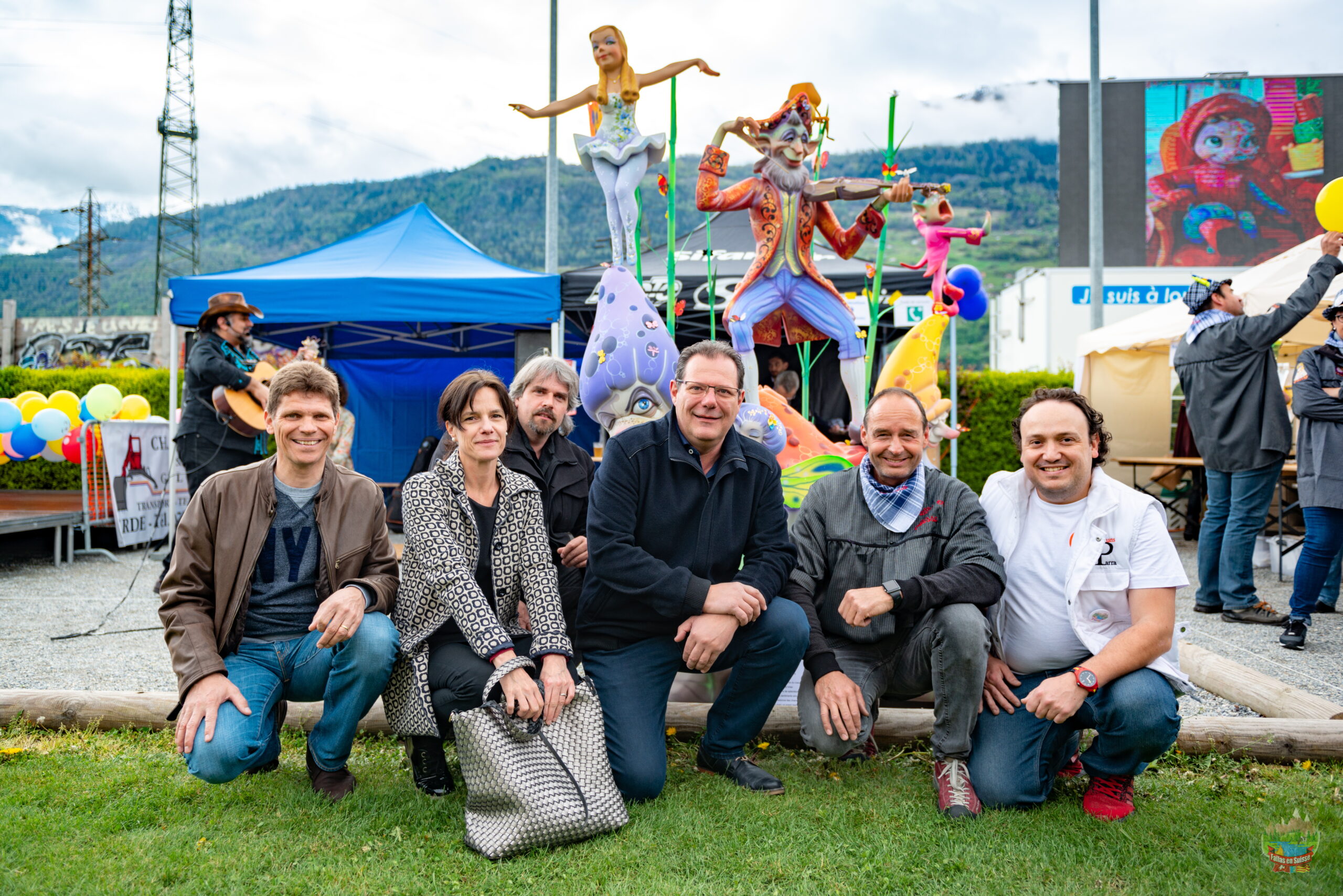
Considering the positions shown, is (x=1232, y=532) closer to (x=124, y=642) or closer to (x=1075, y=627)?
(x=1075, y=627)

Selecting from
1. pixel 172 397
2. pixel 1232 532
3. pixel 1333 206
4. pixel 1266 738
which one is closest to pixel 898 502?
pixel 1266 738

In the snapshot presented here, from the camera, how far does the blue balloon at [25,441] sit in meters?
6.73

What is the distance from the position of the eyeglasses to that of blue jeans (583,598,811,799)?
1.87 feet

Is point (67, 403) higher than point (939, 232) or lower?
lower

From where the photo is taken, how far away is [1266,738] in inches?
98.7

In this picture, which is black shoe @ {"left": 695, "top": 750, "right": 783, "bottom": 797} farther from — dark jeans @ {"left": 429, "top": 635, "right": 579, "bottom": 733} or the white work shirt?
the white work shirt

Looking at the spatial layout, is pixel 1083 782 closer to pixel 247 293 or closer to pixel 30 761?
pixel 30 761

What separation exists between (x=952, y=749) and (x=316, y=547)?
5.62 feet

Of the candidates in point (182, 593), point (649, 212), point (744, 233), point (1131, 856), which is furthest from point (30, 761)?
point (649, 212)

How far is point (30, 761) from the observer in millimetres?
2396

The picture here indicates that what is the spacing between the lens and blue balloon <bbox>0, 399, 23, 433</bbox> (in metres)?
6.67

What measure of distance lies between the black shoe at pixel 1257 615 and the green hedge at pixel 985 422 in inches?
175

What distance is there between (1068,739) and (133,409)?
795 cm

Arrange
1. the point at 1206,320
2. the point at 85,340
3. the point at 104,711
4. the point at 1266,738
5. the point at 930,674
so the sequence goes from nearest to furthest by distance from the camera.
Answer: the point at 930,674 → the point at 1266,738 → the point at 104,711 → the point at 1206,320 → the point at 85,340
